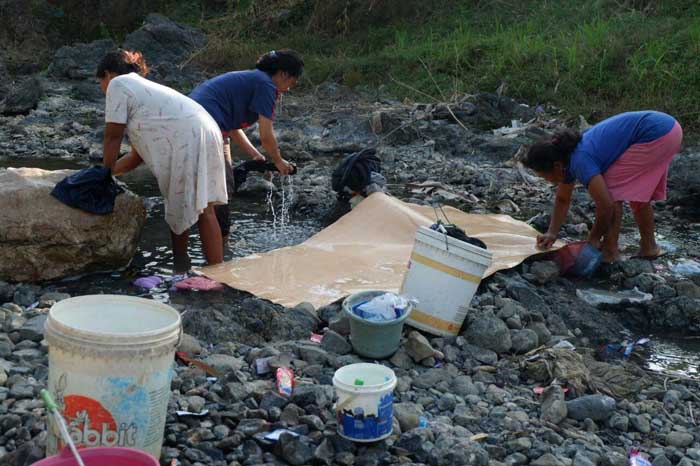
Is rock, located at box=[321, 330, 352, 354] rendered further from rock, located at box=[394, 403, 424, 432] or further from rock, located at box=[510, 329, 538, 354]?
rock, located at box=[510, 329, 538, 354]

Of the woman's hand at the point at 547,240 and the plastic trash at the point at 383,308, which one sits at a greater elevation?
the plastic trash at the point at 383,308

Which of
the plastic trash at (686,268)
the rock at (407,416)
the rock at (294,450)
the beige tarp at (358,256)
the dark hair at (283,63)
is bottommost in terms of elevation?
the plastic trash at (686,268)

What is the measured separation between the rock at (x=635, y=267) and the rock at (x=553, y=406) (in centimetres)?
211

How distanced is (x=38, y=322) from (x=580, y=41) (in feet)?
31.2

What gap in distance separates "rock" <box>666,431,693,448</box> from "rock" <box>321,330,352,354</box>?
142cm

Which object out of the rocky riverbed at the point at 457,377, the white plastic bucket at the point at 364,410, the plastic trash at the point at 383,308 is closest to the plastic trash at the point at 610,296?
the rocky riverbed at the point at 457,377

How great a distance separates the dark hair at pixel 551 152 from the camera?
523cm

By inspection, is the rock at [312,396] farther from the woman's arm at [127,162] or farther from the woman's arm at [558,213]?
the woman's arm at [558,213]

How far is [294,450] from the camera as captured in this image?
2750mm

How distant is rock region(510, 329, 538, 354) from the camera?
416 cm

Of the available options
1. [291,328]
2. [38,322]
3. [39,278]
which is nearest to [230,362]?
[291,328]

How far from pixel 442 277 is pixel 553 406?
880mm

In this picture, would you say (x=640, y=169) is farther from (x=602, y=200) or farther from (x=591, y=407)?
(x=591, y=407)

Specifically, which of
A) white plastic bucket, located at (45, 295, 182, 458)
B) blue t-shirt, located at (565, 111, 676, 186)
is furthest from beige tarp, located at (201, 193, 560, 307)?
white plastic bucket, located at (45, 295, 182, 458)
